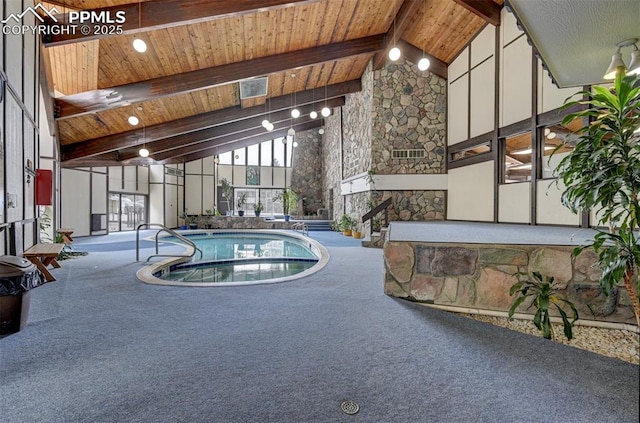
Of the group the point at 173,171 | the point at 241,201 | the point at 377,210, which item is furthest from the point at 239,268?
the point at 173,171

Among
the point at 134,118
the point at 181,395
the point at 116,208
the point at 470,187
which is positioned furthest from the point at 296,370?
the point at 116,208

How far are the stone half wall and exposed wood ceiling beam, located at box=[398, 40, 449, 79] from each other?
6711 millimetres

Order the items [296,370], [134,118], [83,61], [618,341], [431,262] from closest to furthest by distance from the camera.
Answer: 1. [296,370]
2. [618,341]
3. [431,262]
4. [83,61]
5. [134,118]

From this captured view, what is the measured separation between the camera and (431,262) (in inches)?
118

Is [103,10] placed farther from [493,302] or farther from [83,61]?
[493,302]

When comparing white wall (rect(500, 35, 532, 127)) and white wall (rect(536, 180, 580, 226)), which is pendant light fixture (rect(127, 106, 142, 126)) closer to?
white wall (rect(500, 35, 532, 127))

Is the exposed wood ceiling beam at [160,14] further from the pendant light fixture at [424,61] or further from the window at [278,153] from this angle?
the window at [278,153]

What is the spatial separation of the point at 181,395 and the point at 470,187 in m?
7.27

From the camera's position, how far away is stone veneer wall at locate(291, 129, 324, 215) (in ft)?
49.1

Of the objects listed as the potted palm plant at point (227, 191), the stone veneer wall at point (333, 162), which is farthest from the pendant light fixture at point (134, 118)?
the potted palm plant at point (227, 191)

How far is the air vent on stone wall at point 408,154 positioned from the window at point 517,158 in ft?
7.06

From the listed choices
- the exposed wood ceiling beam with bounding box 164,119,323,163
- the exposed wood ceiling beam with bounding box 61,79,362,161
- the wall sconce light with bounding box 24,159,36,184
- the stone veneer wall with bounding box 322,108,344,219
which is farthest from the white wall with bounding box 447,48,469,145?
the wall sconce light with bounding box 24,159,36,184

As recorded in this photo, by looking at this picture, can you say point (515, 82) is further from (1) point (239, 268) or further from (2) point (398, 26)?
(1) point (239, 268)

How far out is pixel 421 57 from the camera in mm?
7785
